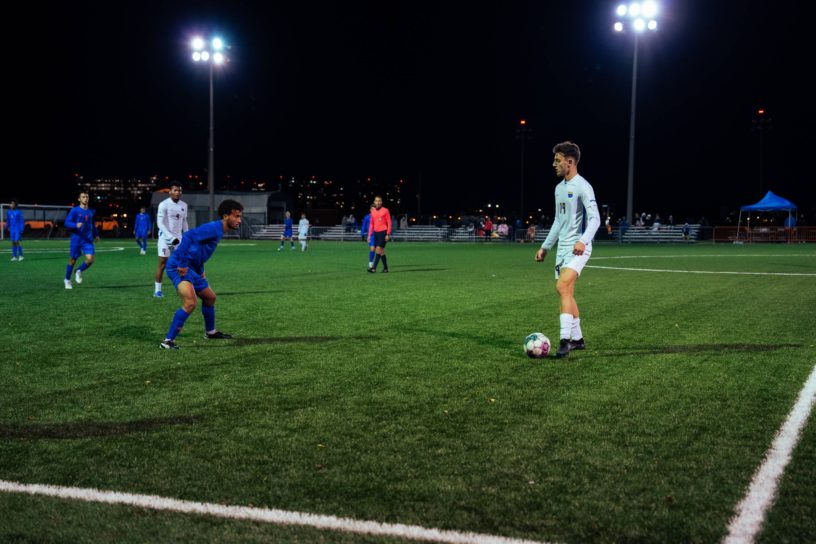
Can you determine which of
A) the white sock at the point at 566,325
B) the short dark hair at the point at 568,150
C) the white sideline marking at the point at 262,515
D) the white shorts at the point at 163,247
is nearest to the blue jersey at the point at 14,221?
the white shorts at the point at 163,247

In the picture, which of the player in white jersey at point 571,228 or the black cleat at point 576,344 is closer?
the player in white jersey at point 571,228

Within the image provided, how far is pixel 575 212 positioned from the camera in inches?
313

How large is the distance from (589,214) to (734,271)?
13448 mm

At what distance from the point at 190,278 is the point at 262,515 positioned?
518cm

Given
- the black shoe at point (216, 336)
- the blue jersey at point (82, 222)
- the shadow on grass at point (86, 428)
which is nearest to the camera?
the shadow on grass at point (86, 428)

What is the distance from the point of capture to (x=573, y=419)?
Result: 514cm

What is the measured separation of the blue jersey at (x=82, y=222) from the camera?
50.5 ft

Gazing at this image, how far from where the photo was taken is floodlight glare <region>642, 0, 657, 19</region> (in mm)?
38656

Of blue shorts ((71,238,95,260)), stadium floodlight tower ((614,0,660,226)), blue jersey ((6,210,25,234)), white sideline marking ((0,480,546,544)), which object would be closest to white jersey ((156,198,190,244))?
blue shorts ((71,238,95,260))

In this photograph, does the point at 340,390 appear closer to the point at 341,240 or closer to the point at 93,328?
the point at 93,328

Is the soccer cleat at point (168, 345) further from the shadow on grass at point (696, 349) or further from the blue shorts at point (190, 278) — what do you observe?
the shadow on grass at point (696, 349)

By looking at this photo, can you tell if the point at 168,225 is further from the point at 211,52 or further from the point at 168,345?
the point at 211,52

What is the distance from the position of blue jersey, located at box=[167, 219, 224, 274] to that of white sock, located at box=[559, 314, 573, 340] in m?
3.90

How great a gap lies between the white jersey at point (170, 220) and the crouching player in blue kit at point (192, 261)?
539 cm
